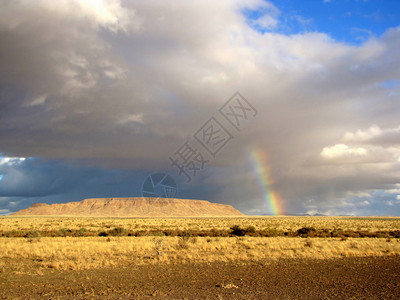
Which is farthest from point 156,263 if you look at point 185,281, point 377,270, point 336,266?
point 377,270

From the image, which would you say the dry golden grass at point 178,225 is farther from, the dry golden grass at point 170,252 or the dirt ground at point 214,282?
the dirt ground at point 214,282

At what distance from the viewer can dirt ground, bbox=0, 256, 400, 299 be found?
1214cm

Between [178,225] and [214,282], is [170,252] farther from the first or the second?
[178,225]

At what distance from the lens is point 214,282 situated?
14164 millimetres

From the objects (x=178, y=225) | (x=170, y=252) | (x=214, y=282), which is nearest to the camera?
(x=214, y=282)

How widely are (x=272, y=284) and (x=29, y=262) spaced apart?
45.4 ft

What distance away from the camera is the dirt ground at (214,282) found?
39.8ft

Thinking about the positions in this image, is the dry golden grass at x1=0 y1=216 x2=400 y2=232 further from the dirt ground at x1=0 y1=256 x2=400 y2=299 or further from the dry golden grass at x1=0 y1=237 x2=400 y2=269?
the dirt ground at x1=0 y1=256 x2=400 y2=299

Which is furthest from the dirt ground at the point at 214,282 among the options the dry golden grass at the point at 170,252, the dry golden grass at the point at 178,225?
the dry golden grass at the point at 178,225

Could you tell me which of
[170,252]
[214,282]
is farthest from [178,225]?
[214,282]

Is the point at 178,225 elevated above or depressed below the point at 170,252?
above

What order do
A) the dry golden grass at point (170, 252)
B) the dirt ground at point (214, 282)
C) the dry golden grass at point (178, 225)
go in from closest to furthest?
the dirt ground at point (214, 282) < the dry golden grass at point (170, 252) < the dry golden grass at point (178, 225)

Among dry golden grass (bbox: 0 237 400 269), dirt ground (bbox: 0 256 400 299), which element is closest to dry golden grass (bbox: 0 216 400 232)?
dry golden grass (bbox: 0 237 400 269)

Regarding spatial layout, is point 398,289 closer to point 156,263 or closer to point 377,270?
point 377,270
